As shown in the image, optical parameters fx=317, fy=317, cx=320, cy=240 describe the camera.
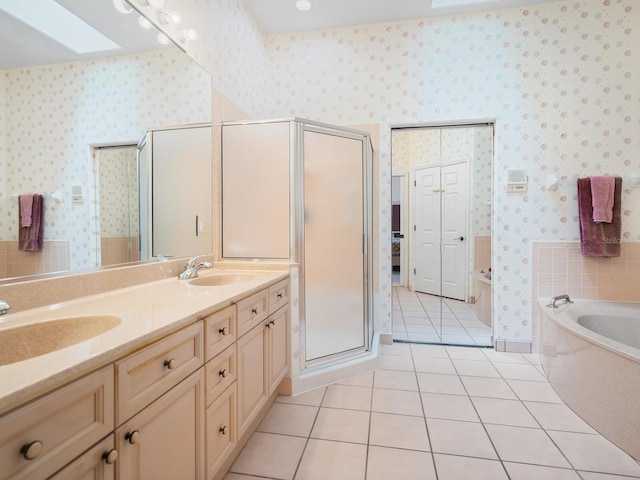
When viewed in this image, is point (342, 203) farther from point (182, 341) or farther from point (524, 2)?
point (524, 2)

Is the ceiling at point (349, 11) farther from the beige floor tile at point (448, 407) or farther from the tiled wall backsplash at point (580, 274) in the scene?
the beige floor tile at point (448, 407)

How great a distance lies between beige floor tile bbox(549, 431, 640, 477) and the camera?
1447 millimetres

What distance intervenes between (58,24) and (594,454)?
3.00 meters

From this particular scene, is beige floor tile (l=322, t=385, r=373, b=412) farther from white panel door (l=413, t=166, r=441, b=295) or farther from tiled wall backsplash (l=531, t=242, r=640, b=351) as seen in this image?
white panel door (l=413, t=166, r=441, b=295)

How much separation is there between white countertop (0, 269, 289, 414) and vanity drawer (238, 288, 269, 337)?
Answer: 0.15 feet

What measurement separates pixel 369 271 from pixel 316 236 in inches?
23.1

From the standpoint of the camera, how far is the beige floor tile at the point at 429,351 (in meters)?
2.79

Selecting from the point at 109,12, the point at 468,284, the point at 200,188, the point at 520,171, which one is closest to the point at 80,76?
the point at 109,12

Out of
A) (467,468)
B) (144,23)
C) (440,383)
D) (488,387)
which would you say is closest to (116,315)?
(144,23)

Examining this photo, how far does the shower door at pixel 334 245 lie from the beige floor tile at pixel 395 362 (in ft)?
0.78

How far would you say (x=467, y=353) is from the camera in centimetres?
284

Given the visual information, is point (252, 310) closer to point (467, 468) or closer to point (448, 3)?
point (467, 468)

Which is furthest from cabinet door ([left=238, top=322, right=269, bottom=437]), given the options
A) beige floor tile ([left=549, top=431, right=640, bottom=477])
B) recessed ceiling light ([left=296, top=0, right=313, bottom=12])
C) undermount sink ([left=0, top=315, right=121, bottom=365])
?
recessed ceiling light ([left=296, top=0, right=313, bottom=12])

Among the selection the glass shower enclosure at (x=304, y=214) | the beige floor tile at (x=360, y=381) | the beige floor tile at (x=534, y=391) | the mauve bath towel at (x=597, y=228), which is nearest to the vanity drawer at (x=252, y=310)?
the glass shower enclosure at (x=304, y=214)
